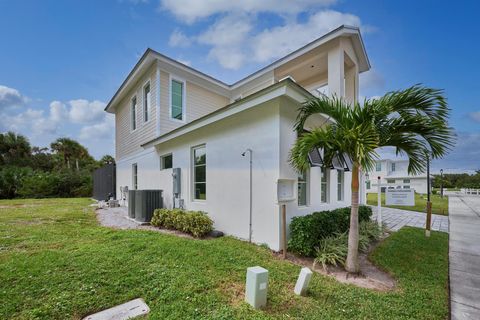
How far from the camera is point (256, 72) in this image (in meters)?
11.2

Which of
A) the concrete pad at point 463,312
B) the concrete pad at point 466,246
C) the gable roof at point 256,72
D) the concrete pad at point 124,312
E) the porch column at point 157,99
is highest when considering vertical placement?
the gable roof at point 256,72

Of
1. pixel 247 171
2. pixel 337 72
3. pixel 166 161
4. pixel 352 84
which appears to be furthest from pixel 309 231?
pixel 352 84

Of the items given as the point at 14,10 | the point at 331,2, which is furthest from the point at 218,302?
the point at 14,10

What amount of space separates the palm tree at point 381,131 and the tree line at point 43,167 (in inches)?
960

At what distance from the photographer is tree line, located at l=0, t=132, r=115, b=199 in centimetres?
1942

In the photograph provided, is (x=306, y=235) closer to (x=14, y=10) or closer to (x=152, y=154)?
(x=152, y=154)

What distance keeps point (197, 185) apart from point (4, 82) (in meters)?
17.8

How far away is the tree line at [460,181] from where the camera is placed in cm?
4155

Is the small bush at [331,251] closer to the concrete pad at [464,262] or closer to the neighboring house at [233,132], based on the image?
the neighboring house at [233,132]

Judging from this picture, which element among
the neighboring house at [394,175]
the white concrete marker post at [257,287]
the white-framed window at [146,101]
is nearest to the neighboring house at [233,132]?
the white-framed window at [146,101]

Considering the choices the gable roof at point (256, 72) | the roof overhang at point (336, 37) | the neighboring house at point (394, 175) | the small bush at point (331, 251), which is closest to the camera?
the small bush at point (331, 251)

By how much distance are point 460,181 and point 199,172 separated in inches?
2578

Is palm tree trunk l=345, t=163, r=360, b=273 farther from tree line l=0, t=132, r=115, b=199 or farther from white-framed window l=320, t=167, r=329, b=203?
tree line l=0, t=132, r=115, b=199

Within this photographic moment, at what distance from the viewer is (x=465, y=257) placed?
5391 millimetres
